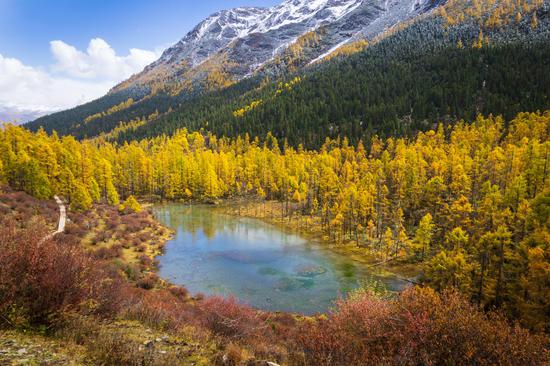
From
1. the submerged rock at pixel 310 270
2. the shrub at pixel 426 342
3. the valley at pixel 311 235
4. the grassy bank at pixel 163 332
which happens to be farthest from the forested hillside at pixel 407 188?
the grassy bank at pixel 163 332

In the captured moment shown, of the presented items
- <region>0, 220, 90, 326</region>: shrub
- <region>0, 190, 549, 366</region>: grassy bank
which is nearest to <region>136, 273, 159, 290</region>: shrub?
<region>0, 190, 549, 366</region>: grassy bank

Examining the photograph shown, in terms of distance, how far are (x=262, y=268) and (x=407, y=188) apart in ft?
126

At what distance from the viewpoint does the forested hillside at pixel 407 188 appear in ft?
98.0

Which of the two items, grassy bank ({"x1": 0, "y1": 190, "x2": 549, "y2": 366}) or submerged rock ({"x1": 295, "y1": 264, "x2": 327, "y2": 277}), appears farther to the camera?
submerged rock ({"x1": 295, "y1": 264, "x2": 327, "y2": 277})

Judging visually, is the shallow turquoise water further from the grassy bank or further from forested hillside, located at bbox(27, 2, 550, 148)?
forested hillside, located at bbox(27, 2, 550, 148)

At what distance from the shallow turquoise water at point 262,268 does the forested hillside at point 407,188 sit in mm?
9020

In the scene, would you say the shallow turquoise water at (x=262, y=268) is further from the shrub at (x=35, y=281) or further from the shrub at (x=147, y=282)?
the shrub at (x=35, y=281)

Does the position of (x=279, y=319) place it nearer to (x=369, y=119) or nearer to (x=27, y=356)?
(x=27, y=356)

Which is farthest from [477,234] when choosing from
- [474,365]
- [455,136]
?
[455,136]

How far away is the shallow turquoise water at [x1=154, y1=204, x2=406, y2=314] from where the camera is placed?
37656 mm

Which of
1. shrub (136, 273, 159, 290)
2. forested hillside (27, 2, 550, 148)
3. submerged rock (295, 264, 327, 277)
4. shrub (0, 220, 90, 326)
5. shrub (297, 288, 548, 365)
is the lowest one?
submerged rock (295, 264, 327, 277)

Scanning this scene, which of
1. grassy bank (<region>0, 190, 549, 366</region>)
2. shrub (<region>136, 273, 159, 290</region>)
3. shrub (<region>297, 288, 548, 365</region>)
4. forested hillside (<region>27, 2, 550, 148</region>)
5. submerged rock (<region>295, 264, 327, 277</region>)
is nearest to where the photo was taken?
grassy bank (<region>0, 190, 549, 366</region>)

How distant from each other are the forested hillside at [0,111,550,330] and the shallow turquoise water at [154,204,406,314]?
9.02 meters

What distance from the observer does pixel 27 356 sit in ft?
25.0
